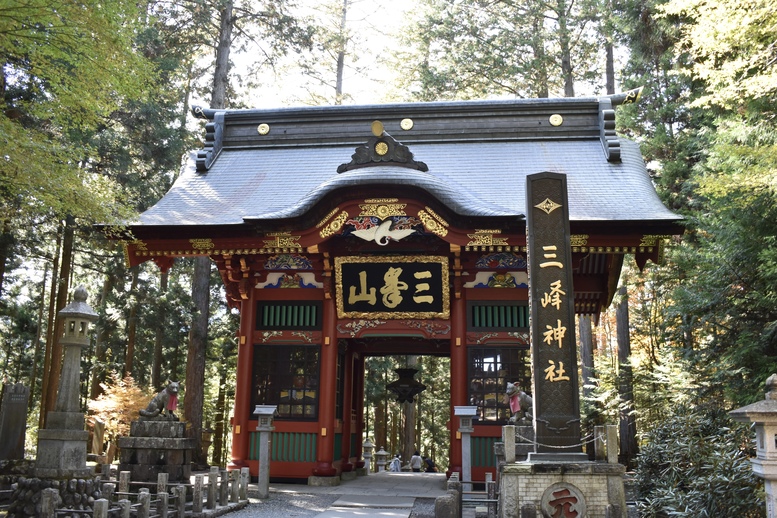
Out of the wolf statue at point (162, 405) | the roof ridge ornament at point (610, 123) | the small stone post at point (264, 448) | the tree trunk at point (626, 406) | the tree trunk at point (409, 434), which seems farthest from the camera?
the tree trunk at point (409, 434)

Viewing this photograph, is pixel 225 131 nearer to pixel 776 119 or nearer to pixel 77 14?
pixel 77 14

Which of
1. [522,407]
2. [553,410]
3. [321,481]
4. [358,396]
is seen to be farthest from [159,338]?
[553,410]

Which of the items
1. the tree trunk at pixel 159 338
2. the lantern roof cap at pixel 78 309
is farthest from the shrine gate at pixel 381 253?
the tree trunk at pixel 159 338

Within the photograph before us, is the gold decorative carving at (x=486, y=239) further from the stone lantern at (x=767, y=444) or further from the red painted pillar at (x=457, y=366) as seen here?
the stone lantern at (x=767, y=444)

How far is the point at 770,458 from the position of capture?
20.4ft

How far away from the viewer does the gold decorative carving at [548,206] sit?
8250mm

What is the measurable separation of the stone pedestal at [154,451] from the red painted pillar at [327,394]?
10.4 feet

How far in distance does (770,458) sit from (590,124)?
399 inches

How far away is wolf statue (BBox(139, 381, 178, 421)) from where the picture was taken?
31.8ft

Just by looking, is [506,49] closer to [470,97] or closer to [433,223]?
[470,97]

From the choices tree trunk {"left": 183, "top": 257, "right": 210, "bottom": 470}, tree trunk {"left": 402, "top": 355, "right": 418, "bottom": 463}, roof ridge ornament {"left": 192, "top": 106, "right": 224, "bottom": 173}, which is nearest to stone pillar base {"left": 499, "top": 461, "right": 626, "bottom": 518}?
roof ridge ornament {"left": 192, "top": 106, "right": 224, "bottom": 173}

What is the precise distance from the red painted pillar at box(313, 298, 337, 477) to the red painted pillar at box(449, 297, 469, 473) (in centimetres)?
226

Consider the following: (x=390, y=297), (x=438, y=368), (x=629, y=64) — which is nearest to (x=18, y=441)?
(x=390, y=297)

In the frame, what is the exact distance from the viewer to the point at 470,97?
2483 centimetres
